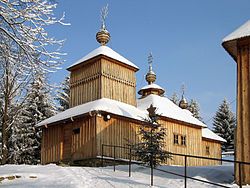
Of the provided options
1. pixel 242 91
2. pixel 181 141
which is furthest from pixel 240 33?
pixel 181 141

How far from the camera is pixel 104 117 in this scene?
23.8m

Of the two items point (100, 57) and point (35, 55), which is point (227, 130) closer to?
point (100, 57)

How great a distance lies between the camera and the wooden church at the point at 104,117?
23.7 meters

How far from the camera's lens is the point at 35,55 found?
9.69m

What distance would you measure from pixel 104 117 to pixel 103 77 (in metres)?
3.33

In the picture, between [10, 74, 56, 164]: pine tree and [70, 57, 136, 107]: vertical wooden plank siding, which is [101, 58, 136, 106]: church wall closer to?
[70, 57, 136, 107]: vertical wooden plank siding

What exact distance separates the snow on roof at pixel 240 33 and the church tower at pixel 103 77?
473 inches

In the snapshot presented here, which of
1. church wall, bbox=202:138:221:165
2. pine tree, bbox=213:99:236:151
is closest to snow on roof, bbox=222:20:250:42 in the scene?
church wall, bbox=202:138:221:165

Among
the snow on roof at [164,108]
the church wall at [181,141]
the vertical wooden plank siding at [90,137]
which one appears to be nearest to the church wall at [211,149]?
the church wall at [181,141]

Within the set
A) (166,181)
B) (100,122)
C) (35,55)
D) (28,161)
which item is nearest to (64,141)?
(100,122)

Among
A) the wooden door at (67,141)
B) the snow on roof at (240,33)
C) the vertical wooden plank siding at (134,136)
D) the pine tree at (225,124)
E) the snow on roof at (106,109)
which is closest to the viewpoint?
the snow on roof at (240,33)

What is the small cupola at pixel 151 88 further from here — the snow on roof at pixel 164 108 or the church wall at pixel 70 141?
the church wall at pixel 70 141

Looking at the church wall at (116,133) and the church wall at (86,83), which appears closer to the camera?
the church wall at (116,133)

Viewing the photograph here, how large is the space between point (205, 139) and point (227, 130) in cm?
1577
